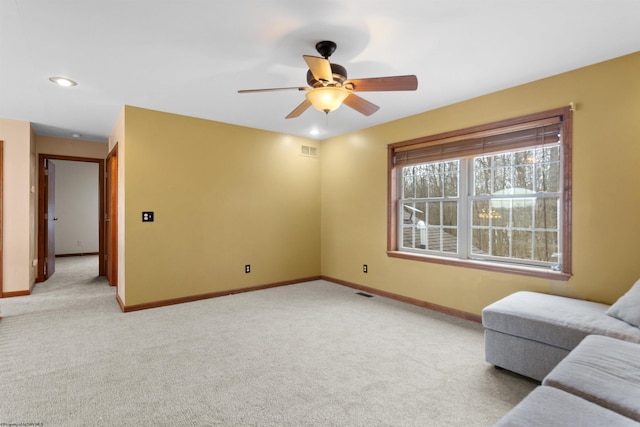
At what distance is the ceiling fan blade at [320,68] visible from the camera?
2.05m

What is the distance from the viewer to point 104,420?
1881mm

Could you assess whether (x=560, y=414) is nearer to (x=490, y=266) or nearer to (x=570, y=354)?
(x=570, y=354)

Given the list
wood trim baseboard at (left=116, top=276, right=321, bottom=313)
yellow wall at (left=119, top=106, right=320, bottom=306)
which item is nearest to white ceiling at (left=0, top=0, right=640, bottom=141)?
yellow wall at (left=119, top=106, right=320, bottom=306)

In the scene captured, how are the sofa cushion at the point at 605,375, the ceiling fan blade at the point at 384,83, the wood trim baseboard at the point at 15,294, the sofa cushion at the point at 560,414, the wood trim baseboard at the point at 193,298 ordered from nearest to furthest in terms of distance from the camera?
the sofa cushion at the point at 560,414 < the sofa cushion at the point at 605,375 < the ceiling fan blade at the point at 384,83 < the wood trim baseboard at the point at 193,298 < the wood trim baseboard at the point at 15,294

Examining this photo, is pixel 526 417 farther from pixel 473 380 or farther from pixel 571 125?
pixel 571 125

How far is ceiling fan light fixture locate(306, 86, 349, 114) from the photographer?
7.80 feet

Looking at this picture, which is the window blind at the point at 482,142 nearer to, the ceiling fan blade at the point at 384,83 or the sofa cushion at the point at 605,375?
the ceiling fan blade at the point at 384,83

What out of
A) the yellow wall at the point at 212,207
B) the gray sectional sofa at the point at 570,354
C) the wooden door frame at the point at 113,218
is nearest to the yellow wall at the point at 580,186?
the gray sectional sofa at the point at 570,354

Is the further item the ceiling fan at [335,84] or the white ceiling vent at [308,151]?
the white ceiling vent at [308,151]

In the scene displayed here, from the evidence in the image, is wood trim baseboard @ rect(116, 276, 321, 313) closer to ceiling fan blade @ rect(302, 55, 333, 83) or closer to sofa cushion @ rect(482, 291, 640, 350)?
sofa cushion @ rect(482, 291, 640, 350)

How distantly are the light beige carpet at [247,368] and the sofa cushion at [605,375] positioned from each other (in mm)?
581

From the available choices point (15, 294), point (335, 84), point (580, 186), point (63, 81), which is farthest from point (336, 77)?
point (15, 294)

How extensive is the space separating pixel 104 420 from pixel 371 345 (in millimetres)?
2007

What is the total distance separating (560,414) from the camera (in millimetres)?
1192
